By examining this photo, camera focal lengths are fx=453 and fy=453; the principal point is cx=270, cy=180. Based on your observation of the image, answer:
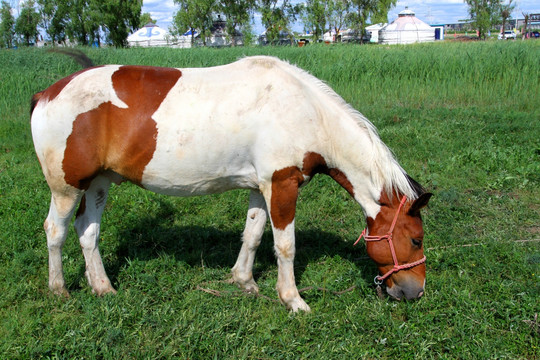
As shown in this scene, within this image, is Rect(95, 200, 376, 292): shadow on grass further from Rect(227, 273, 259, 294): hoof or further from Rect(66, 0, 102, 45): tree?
Rect(66, 0, 102, 45): tree

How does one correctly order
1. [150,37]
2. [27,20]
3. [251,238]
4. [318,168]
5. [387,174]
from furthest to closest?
[150,37] → [27,20] → [251,238] → [318,168] → [387,174]

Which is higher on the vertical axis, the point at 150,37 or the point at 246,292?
the point at 150,37

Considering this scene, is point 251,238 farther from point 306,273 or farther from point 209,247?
point 209,247

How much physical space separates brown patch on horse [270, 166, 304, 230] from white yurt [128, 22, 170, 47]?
47.1 m

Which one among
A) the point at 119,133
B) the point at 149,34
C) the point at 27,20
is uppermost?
the point at 27,20

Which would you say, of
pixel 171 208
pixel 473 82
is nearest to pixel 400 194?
pixel 171 208

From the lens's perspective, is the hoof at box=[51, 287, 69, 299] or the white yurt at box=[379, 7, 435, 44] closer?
the hoof at box=[51, 287, 69, 299]

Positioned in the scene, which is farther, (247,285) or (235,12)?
(235,12)

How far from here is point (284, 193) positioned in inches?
140

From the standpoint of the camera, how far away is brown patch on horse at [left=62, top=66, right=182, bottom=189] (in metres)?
3.50

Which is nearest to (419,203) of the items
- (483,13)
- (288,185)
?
(288,185)

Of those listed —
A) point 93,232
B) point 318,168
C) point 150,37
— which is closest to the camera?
point 318,168

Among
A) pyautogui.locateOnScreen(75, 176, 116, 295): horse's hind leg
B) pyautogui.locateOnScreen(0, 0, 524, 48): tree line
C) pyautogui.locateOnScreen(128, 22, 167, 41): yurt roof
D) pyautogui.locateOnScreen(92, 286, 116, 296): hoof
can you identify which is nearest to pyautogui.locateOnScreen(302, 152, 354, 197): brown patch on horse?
pyautogui.locateOnScreen(75, 176, 116, 295): horse's hind leg

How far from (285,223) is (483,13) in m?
54.0
